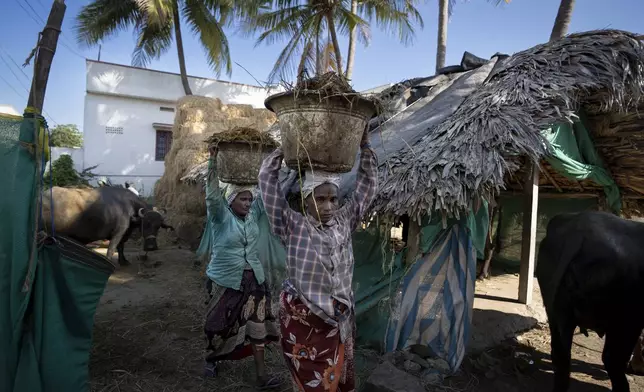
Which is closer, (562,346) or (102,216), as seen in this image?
(562,346)

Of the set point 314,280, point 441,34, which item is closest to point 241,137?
point 314,280

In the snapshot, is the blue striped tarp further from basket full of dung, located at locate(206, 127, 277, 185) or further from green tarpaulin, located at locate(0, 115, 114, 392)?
green tarpaulin, located at locate(0, 115, 114, 392)

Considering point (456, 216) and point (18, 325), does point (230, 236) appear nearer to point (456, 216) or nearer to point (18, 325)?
point (18, 325)

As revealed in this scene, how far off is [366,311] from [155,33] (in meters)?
17.2

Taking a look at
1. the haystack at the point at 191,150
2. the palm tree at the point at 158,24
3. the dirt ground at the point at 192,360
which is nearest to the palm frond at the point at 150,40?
the palm tree at the point at 158,24

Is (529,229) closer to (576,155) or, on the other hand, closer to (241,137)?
(576,155)

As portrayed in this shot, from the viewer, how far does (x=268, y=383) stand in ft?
12.4

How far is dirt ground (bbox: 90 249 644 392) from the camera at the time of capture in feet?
13.0

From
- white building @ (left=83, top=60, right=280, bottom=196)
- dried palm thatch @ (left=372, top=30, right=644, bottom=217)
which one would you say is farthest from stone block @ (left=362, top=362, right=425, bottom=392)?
white building @ (left=83, top=60, right=280, bottom=196)

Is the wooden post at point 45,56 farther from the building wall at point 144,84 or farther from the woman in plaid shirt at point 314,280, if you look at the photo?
the building wall at point 144,84

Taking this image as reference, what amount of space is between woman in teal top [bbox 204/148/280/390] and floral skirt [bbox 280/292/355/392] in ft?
4.36

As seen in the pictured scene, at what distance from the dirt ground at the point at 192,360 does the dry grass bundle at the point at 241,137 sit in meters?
2.36

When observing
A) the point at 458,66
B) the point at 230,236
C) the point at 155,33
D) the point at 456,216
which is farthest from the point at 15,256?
the point at 155,33

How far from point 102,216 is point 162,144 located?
1040 cm
